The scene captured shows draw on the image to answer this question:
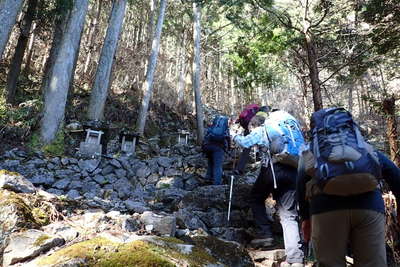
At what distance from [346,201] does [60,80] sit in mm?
Result: 8324

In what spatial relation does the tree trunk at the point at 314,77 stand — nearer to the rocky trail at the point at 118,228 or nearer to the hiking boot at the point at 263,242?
the rocky trail at the point at 118,228

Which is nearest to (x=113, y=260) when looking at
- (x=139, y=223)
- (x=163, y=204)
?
(x=139, y=223)

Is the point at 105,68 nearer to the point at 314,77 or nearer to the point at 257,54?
the point at 257,54

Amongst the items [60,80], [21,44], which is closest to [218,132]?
[60,80]

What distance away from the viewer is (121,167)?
784cm

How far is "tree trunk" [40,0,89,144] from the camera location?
8273 mm

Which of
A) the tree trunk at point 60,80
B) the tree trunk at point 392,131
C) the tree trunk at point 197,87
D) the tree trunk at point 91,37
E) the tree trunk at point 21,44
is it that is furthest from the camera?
the tree trunk at point 91,37

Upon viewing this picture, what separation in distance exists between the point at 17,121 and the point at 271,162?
7097mm

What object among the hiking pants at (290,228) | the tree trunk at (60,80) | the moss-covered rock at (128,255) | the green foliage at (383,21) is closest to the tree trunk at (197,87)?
the tree trunk at (60,80)

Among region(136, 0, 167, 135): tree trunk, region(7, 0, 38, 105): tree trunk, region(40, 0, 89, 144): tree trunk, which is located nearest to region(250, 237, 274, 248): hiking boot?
region(40, 0, 89, 144): tree trunk

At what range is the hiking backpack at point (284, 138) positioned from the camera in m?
3.50

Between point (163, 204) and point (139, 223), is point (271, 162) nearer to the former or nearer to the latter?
point (139, 223)

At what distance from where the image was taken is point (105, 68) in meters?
10.6

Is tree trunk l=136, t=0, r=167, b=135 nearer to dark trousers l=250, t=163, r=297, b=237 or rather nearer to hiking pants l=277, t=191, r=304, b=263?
dark trousers l=250, t=163, r=297, b=237
